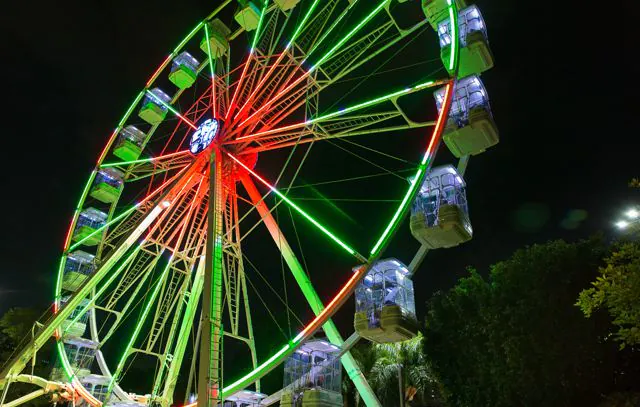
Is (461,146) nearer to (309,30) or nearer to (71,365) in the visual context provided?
(309,30)

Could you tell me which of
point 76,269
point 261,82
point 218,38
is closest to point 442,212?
point 261,82

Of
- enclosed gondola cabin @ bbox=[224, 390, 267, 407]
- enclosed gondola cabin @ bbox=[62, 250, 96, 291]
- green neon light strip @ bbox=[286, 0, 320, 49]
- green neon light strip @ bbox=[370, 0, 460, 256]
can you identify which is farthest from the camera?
enclosed gondola cabin @ bbox=[62, 250, 96, 291]

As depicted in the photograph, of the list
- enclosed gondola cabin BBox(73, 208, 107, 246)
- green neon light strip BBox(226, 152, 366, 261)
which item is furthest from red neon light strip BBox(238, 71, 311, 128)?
enclosed gondola cabin BBox(73, 208, 107, 246)

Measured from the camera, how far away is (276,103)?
48.8ft

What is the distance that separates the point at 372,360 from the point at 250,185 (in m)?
15.1

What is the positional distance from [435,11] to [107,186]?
1239 cm

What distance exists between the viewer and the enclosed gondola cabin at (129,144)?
1892cm

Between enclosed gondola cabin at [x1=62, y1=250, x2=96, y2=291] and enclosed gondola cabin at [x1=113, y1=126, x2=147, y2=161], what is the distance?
3.63 meters

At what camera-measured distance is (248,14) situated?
55.0 ft

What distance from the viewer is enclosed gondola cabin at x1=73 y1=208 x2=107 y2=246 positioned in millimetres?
18562

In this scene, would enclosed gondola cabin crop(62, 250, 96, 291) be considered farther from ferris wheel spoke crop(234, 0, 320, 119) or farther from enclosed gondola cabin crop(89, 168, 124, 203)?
ferris wheel spoke crop(234, 0, 320, 119)

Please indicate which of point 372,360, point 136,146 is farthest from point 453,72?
point 372,360

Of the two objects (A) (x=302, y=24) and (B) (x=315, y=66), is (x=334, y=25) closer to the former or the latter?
Result: (A) (x=302, y=24)

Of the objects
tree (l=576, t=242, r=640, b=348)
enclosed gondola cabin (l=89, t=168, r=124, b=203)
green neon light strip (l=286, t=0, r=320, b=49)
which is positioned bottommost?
tree (l=576, t=242, r=640, b=348)
